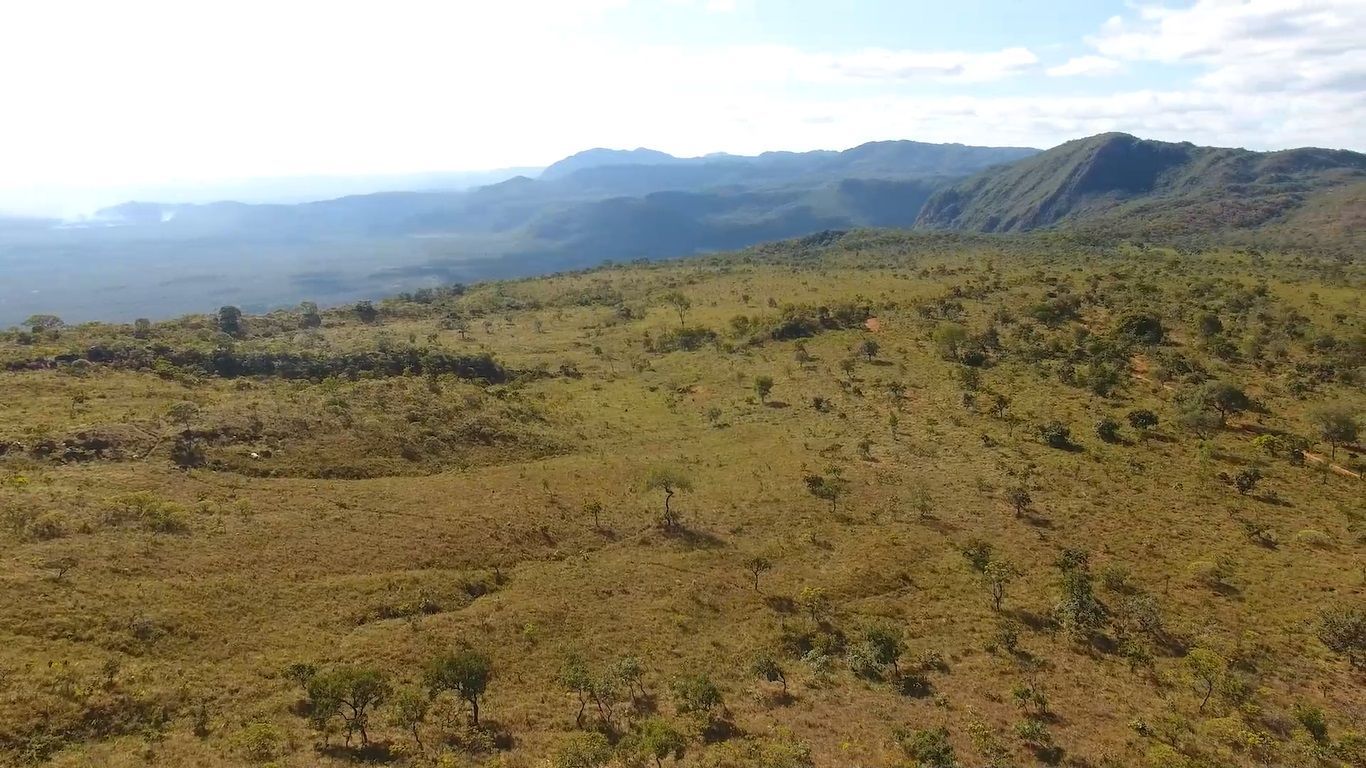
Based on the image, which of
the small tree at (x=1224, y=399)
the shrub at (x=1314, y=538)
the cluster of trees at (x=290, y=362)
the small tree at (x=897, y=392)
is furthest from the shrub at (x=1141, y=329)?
the cluster of trees at (x=290, y=362)

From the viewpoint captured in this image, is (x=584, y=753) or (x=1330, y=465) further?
(x=1330, y=465)

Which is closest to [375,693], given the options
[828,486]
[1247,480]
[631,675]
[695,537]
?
[631,675]

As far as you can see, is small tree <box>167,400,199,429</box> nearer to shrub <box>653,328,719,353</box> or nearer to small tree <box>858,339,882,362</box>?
shrub <box>653,328,719,353</box>

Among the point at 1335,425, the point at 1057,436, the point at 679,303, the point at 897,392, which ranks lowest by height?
the point at 1057,436

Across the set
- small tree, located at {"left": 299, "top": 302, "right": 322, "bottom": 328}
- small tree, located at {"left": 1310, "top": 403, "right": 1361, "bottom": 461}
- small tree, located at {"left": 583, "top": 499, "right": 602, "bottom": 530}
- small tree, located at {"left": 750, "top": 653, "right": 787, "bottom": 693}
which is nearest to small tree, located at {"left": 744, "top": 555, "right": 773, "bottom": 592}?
small tree, located at {"left": 750, "top": 653, "right": 787, "bottom": 693}

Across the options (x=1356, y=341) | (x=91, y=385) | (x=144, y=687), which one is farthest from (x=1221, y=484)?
(x=91, y=385)

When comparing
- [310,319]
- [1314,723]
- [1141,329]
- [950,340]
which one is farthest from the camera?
[310,319]

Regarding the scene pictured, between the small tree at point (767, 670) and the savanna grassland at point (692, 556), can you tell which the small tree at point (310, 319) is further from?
the small tree at point (767, 670)

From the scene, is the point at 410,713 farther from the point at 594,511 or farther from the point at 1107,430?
the point at 1107,430
